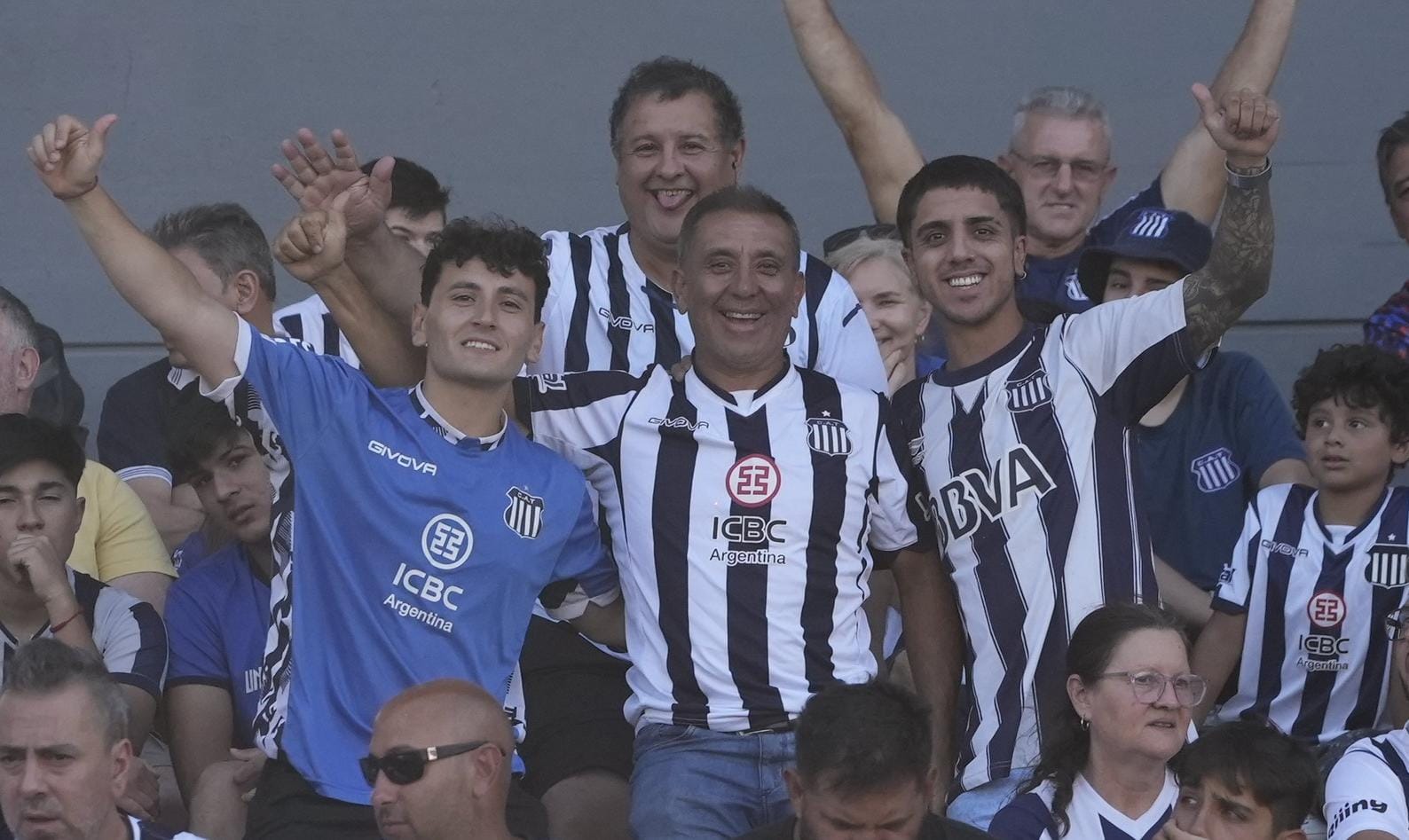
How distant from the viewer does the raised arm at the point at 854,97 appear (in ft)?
16.7

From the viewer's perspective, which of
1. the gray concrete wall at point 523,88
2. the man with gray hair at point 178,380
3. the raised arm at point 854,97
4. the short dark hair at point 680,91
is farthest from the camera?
the gray concrete wall at point 523,88

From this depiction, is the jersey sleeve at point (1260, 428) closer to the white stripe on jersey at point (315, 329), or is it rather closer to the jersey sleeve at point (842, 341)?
the jersey sleeve at point (842, 341)

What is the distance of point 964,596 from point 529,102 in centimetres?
348

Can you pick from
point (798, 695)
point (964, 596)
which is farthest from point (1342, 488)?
point (798, 695)

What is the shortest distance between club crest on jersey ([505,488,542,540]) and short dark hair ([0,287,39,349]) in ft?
5.56

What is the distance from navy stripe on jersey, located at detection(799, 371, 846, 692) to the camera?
4133 millimetres

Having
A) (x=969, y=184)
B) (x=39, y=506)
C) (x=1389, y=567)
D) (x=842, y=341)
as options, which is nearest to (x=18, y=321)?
(x=39, y=506)

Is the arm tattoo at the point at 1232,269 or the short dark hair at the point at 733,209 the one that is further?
the short dark hair at the point at 733,209

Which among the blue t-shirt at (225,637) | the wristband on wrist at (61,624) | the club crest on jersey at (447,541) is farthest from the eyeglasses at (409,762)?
the wristband on wrist at (61,624)

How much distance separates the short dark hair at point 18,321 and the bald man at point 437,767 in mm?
1897

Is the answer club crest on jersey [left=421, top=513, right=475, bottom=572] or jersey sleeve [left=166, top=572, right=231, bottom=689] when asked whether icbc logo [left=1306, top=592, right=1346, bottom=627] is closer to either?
club crest on jersey [left=421, top=513, right=475, bottom=572]

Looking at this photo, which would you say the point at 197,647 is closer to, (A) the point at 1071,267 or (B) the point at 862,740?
(B) the point at 862,740

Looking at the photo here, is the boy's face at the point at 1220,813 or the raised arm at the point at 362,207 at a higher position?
the raised arm at the point at 362,207

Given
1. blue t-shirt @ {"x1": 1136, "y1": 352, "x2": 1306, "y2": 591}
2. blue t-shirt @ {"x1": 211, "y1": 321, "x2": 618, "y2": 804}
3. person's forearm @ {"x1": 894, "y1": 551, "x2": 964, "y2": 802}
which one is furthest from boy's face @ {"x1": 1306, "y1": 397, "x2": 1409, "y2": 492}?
blue t-shirt @ {"x1": 211, "y1": 321, "x2": 618, "y2": 804}
